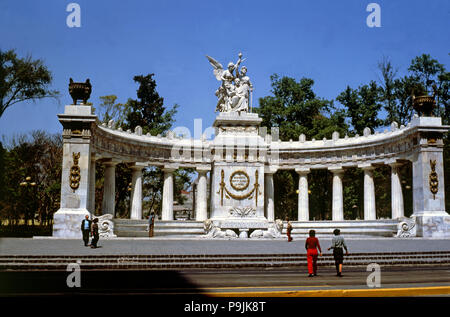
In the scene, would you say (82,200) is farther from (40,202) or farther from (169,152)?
(40,202)

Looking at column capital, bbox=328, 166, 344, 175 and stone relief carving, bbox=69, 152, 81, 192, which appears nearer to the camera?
stone relief carving, bbox=69, 152, 81, 192

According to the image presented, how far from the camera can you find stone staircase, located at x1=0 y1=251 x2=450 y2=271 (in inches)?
727

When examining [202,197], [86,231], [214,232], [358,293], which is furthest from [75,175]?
[358,293]

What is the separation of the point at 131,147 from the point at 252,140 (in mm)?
11781

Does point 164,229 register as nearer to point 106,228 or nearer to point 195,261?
point 106,228

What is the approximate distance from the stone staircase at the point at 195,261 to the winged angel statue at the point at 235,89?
21343mm

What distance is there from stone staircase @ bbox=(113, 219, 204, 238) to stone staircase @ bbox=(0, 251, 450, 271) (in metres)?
16.5

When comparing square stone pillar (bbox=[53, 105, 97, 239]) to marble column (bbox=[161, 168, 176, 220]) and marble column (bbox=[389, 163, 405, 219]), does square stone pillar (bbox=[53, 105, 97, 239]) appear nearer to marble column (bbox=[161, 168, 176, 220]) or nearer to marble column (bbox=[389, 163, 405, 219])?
marble column (bbox=[161, 168, 176, 220])

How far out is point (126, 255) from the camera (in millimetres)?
19594

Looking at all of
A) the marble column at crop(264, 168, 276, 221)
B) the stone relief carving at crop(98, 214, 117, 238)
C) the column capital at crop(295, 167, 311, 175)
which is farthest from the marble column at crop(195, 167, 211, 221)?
the stone relief carving at crop(98, 214, 117, 238)

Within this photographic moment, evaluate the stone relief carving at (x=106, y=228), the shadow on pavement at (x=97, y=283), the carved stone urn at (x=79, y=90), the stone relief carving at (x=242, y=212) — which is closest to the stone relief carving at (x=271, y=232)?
the stone relief carving at (x=242, y=212)
